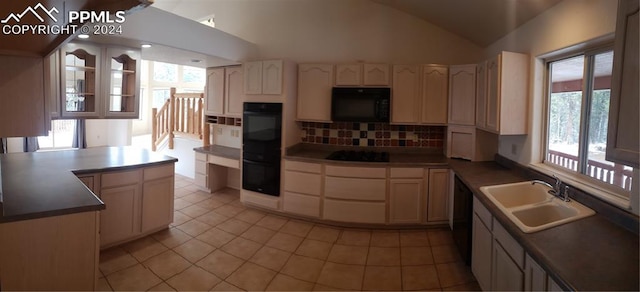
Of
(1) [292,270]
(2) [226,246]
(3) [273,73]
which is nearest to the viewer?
(1) [292,270]

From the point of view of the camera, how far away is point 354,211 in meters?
3.43

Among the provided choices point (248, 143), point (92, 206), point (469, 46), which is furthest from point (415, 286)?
point (469, 46)

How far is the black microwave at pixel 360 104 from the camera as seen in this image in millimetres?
3535

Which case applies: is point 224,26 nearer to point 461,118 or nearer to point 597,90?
point 461,118

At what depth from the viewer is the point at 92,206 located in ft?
5.53

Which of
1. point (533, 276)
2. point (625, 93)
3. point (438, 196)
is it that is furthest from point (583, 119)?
point (438, 196)

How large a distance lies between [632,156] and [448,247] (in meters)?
2.17

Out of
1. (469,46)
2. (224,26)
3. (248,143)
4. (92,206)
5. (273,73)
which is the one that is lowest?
(92,206)

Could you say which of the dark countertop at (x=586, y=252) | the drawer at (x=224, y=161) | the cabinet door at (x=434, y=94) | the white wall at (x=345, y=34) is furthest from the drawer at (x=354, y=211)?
the white wall at (x=345, y=34)

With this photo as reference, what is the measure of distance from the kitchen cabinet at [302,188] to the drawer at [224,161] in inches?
38.6

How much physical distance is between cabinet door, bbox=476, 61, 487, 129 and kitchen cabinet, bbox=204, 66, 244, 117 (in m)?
3.02

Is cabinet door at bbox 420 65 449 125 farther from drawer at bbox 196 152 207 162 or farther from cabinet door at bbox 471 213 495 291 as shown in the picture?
drawer at bbox 196 152 207 162

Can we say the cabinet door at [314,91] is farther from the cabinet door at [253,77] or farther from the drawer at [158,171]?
the drawer at [158,171]

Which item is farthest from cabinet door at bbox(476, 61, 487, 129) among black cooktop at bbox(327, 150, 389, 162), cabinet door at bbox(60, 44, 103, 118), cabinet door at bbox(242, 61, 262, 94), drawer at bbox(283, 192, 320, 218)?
cabinet door at bbox(60, 44, 103, 118)
